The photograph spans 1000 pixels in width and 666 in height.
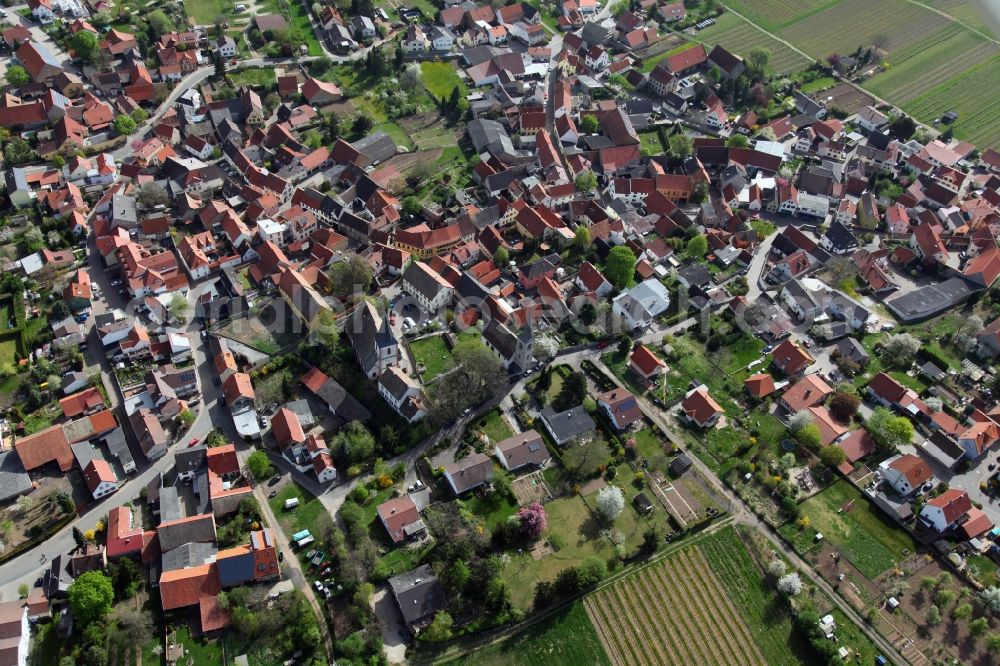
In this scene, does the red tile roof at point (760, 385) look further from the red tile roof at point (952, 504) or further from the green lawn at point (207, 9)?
the green lawn at point (207, 9)

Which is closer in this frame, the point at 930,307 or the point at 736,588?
the point at 736,588

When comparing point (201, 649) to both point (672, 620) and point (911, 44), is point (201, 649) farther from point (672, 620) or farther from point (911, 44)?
point (911, 44)

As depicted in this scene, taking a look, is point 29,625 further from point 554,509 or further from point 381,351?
point 554,509

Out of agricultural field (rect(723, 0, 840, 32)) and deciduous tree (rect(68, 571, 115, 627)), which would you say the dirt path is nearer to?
deciduous tree (rect(68, 571, 115, 627))

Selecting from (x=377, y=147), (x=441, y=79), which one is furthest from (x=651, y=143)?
(x=377, y=147)

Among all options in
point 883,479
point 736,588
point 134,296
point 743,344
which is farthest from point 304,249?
point 883,479

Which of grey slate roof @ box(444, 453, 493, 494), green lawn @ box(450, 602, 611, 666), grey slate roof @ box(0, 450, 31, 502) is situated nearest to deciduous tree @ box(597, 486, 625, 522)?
green lawn @ box(450, 602, 611, 666)
